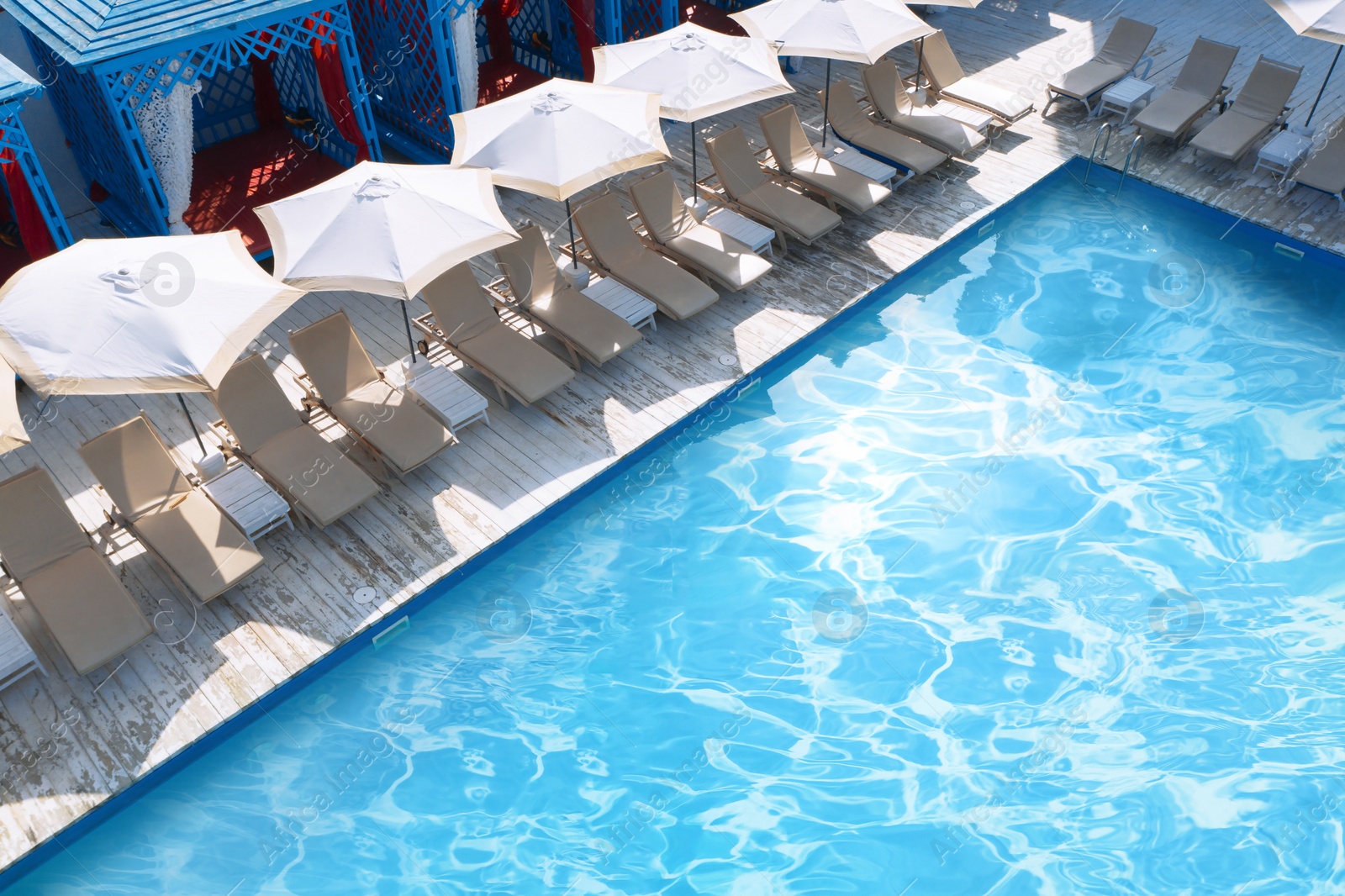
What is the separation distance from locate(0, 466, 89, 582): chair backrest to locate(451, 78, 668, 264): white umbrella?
417cm

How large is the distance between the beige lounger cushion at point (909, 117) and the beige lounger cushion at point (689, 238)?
3.08 meters

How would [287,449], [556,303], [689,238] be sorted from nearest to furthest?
[287,449]
[556,303]
[689,238]

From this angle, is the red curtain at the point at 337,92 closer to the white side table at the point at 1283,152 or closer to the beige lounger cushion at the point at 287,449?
the beige lounger cushion at the point at 287,449

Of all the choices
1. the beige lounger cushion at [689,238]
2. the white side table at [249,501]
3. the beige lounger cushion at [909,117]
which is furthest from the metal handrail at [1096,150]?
the white side table at [249,501]

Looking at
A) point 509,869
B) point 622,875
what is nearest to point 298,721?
point 509,869

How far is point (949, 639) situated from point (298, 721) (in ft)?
15.5

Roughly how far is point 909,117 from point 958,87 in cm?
112

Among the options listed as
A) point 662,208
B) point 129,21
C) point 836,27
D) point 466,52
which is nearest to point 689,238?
point 662,208

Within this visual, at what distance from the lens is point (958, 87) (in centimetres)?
1296

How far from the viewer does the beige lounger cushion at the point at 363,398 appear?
8.38m

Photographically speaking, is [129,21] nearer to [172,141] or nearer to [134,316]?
[172,141]

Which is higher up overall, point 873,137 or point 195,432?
point 873,137

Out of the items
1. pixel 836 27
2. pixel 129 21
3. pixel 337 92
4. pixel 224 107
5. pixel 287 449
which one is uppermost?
pixel 129 21

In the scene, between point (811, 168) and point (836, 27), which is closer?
point (836, 27)
